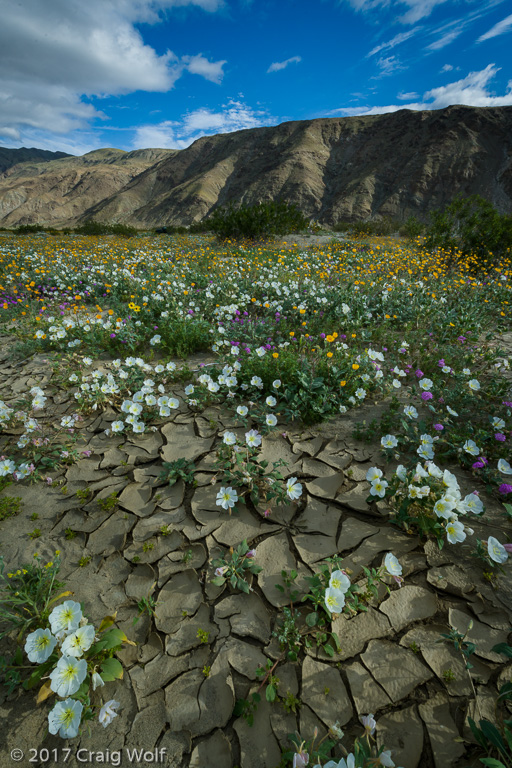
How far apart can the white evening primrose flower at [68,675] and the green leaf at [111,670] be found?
0.11 meters

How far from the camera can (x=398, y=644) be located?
1.67 m

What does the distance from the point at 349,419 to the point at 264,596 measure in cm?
187

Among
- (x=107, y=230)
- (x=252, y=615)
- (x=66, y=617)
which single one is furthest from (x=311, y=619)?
→ (x=107, y=230)

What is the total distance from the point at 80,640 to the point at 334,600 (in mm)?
1323

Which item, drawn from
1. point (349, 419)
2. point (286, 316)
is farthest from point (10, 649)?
point (286, 316)

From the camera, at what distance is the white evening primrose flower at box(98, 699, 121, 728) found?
1.41m

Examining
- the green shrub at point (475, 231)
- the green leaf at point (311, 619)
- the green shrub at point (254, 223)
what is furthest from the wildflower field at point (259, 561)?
the green shrub at point (254, 223)

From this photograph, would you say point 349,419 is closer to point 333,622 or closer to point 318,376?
point 318,376

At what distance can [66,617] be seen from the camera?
5.25ft

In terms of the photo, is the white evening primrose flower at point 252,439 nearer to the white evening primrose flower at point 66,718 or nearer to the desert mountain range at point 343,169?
the white evening primrose flower at point 66,718

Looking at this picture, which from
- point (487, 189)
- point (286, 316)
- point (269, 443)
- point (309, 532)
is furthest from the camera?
point (487, 189)

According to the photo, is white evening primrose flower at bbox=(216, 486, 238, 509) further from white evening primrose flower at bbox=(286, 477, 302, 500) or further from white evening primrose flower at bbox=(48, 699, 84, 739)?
white evening primrose flower at bbox=(48, 699, 84, 739)

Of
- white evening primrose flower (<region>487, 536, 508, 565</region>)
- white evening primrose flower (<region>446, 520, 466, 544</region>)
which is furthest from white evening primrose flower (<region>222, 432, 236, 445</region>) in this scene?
white evening primrose flower (<region>487, 536, 508, 565</region>)

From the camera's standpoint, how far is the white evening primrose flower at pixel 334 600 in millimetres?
1688
